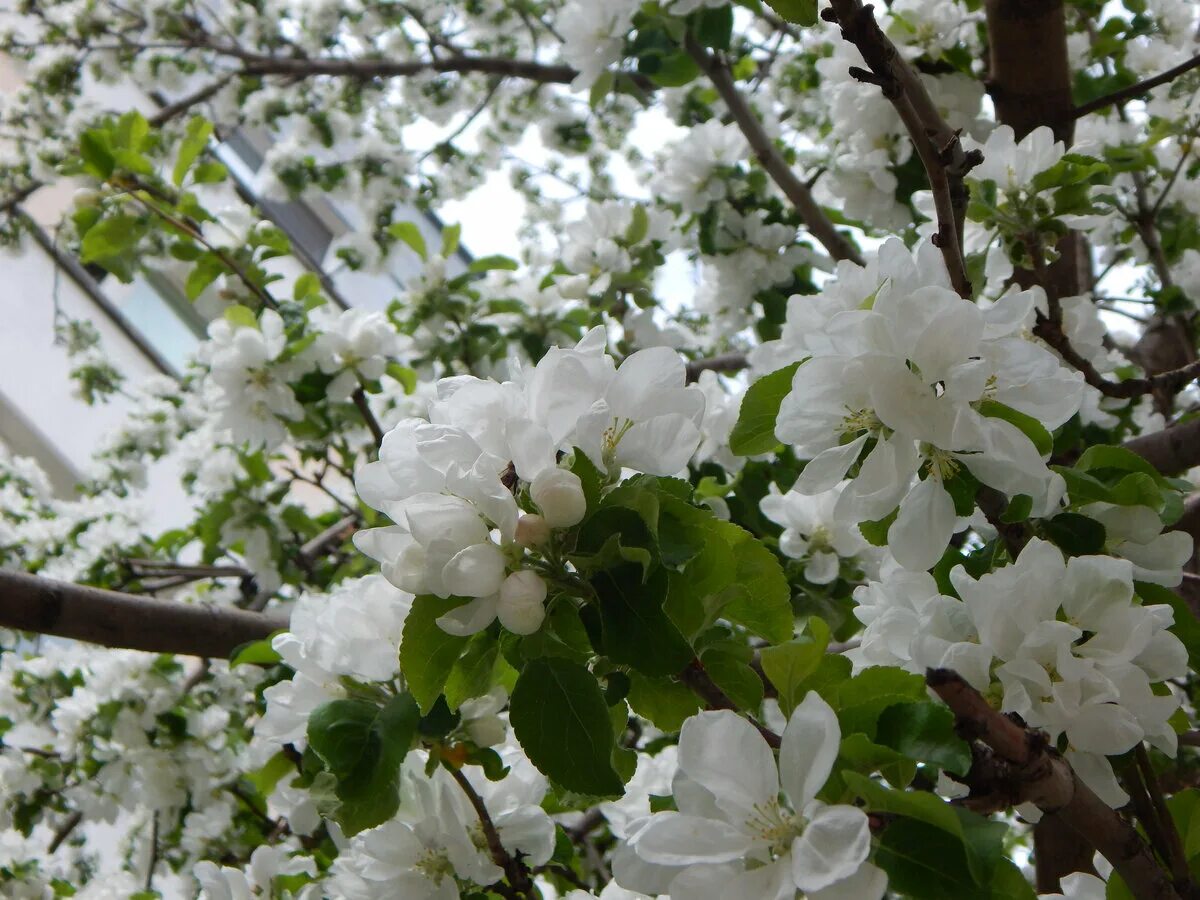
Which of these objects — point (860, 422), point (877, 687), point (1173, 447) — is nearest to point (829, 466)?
point (860, 422)

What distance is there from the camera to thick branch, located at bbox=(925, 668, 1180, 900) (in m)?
0.54

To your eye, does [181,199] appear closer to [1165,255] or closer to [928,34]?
[928,34]

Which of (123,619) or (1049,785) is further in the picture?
(123,619)

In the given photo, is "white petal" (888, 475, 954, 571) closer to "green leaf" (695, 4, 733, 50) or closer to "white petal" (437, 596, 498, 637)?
"white petal" (437, 596, 498, 637)

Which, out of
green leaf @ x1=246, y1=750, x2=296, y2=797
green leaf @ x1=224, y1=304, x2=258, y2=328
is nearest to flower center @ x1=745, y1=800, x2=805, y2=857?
green leaf @ x1=246, y1=750, x2=296, y2=797

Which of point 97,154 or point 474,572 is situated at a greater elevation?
point 97,154

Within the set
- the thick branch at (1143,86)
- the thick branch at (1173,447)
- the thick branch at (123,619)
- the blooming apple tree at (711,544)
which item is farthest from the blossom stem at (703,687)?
the thick branch at (1143,86)

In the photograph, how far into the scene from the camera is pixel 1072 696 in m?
0.66

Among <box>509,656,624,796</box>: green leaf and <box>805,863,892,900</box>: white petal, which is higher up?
<box>509,656,624,796</box>: green leaf

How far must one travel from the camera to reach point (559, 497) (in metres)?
0.60

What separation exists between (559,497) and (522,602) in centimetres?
7

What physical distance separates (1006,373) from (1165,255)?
175cm

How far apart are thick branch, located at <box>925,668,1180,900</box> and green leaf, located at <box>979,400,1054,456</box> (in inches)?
8.5

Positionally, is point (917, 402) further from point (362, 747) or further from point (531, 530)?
point (362, 747)
